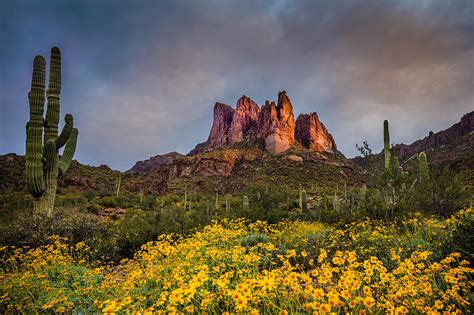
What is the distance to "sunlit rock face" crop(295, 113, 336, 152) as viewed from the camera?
85613 mm

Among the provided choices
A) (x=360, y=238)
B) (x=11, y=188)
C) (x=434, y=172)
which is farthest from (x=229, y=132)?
(x=360, y=238)

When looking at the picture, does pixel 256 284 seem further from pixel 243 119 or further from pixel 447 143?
pixel 243 119

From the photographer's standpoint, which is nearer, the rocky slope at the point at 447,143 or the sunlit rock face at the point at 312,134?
the rocky slope at the point at 447,143

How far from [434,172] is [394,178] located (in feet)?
12.5

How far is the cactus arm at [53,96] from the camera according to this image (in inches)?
383

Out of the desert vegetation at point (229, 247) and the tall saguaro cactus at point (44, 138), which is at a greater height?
the tall saguaro cactus at point (44, 138)

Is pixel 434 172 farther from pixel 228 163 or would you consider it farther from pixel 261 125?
pixel 261 125

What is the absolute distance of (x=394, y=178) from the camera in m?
11.2

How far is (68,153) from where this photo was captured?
10.8 m

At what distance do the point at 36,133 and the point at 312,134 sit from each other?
85521mm

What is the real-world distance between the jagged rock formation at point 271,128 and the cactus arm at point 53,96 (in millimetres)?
63381

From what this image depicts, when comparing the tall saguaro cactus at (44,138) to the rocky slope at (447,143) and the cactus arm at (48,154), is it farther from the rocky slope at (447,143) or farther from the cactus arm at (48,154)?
the rocky slope at (447,143)

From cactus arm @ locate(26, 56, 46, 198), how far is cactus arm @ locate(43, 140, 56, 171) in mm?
221

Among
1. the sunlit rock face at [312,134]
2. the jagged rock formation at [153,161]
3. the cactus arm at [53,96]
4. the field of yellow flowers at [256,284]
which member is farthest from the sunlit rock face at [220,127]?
the field of yellow flowers at [256,284]
